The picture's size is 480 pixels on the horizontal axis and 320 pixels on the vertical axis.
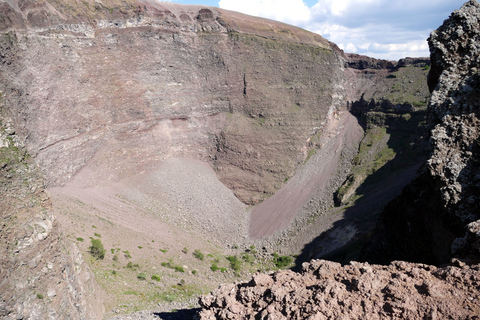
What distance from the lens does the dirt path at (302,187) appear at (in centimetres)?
4056

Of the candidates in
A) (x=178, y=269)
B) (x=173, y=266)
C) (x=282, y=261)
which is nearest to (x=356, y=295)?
(x=178, y=269)

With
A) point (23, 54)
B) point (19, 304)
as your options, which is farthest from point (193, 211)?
point (19, 304)

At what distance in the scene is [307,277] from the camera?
32.6 ft

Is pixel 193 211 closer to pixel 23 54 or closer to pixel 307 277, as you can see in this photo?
pixel 23 54

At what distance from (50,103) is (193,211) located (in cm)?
1869

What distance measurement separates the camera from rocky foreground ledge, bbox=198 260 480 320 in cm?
752

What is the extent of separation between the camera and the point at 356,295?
27.5ft

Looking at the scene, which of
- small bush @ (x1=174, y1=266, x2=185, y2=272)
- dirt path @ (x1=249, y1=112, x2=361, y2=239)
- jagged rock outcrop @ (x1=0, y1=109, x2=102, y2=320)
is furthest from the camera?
dirt path @ (x1=249, y1=112, x2=361, y2=239)

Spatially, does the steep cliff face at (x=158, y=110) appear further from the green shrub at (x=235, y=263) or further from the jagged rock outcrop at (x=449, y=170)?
the jagged rock outcrop at (x=449, y=170)

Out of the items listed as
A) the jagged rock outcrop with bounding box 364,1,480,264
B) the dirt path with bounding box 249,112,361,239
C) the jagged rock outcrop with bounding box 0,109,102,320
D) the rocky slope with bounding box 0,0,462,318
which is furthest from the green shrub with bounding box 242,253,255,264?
the jagged rock outcrop with bounding box 0,109,102,320

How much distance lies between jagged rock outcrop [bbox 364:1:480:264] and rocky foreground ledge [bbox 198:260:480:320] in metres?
1.83

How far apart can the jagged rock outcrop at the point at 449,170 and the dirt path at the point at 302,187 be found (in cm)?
2389

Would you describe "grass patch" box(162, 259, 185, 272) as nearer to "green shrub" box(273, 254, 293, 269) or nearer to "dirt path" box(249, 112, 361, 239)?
"green shrub" box(273, 254, 293, 269)

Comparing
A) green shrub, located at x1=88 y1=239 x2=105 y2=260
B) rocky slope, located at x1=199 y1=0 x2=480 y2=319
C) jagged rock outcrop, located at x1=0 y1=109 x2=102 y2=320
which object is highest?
rocky slope, located at x1=199 y1=0 x2=480 y2=319
